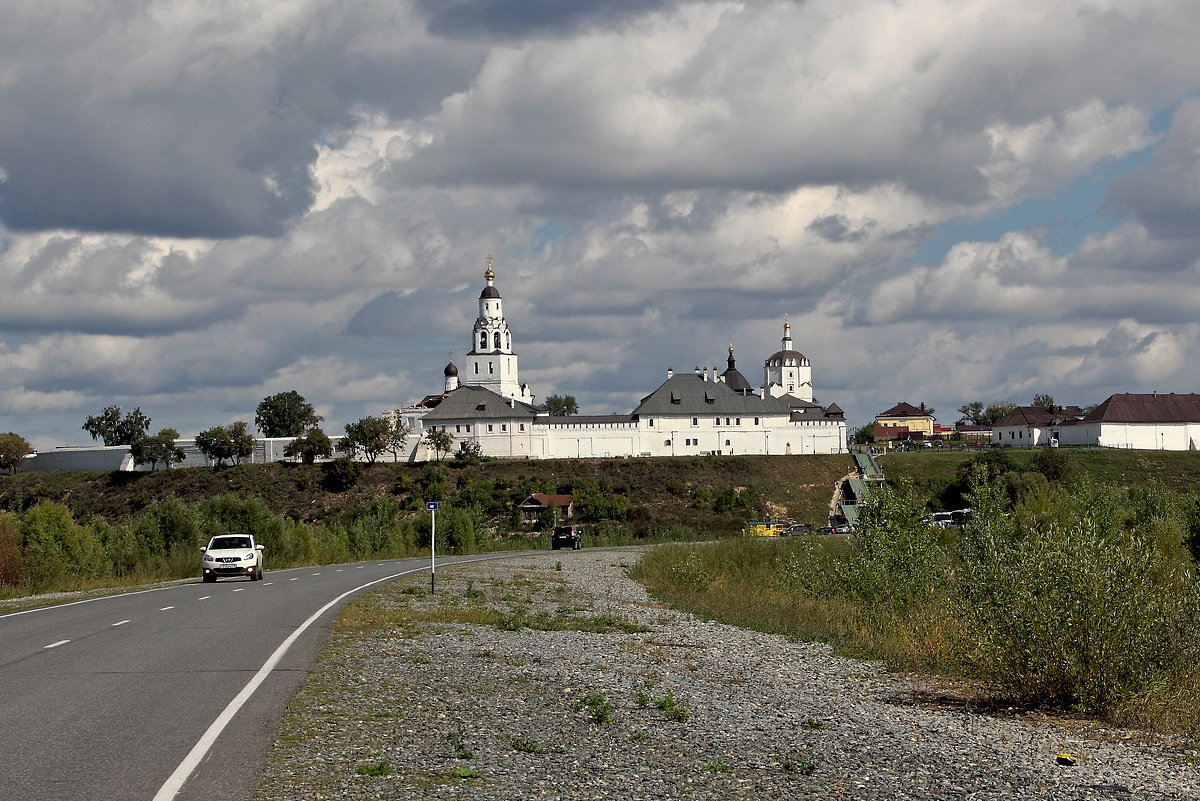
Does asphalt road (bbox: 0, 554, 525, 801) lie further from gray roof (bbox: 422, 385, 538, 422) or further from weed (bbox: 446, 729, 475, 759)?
gray roof (bbox: 422, 385, 538, 422)

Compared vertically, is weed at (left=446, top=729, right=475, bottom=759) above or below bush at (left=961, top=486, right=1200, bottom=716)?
below

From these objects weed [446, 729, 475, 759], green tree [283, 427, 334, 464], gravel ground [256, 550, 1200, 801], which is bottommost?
gravel ground [256, 550, 1200, 801]

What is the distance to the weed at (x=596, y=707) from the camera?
12375 millimetres

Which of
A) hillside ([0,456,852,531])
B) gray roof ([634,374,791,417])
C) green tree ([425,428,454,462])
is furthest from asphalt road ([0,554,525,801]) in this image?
gray roof ([634,374,791,417])

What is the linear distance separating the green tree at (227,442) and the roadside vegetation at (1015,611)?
344 feet

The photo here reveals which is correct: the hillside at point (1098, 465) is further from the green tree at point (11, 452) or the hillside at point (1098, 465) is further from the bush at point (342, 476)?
the green tree at point (11, 452)

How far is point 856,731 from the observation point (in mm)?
12438

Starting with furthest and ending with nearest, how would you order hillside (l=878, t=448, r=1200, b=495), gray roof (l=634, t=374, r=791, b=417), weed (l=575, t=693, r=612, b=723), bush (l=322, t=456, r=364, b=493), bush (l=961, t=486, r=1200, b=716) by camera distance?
gray roof (l=634, t=374, r=791, b=417), bush (l=322, t=456, r=364, b=493), hillside (l=878, t=448, r=1200, b=495), bush (l=961, t=486, r=1200, b=716), weed (l=575, t=693, r=612, b=723)

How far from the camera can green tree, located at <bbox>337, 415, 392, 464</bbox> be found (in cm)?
12550

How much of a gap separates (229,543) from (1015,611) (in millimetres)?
31066

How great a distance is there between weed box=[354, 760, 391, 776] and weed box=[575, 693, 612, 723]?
10.7 ft

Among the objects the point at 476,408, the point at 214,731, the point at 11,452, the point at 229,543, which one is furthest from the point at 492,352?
the point at 214,731

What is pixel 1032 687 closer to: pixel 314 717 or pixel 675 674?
pixel 675 674

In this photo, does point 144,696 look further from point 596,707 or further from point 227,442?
point 227,442
